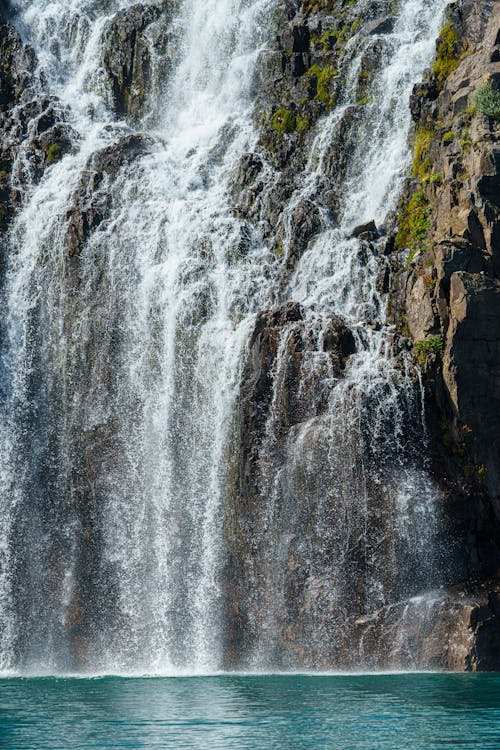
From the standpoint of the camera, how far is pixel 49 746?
1811 centimetres

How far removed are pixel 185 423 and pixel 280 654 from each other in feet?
31.8

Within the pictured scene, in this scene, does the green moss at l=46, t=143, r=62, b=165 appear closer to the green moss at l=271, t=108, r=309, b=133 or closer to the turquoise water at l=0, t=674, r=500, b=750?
the green moss at l=271, t=108, r=309, b=133

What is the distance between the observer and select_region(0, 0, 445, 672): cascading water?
33.7 meters

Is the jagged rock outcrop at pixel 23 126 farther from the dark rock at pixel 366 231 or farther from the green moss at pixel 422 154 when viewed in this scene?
the green moss at pixel 422 154

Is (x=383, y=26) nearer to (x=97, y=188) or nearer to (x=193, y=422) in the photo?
(x=97, y=188)

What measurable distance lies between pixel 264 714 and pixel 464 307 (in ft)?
56.0

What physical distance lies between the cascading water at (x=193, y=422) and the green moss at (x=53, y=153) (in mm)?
871

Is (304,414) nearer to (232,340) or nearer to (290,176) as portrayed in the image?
(232,340)

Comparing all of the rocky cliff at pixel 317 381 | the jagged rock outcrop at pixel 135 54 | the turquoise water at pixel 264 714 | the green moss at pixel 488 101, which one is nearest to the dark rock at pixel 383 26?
the rocky cliff at pixel 317 381

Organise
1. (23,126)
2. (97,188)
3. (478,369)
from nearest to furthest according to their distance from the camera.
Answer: (478,369), (97,188), (23,126)

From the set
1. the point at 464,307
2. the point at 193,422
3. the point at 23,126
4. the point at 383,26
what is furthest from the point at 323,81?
the point at 193,422

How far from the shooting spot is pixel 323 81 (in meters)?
49.6

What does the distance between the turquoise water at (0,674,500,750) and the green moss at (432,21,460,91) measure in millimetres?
26735

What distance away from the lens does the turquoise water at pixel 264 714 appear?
60.0ft
